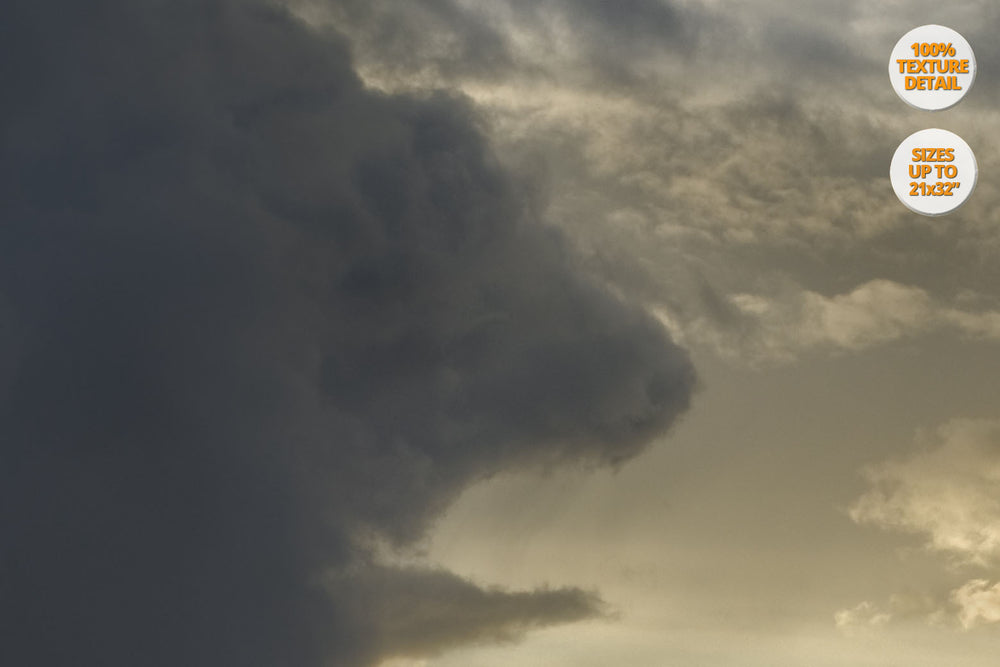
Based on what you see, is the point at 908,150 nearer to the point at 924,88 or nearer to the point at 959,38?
the point at 924,88

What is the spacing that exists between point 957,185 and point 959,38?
18.6 metres

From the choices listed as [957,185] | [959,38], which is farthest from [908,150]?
[959,38]

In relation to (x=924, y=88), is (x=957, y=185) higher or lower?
lower

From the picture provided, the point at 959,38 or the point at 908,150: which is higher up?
the point at 959,38

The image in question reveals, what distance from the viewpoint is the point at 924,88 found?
134 meters

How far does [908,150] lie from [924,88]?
24.0 feet

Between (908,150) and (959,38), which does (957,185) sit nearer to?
(908,150)

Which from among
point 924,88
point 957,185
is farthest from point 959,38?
point 957,185

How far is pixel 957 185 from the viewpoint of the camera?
13488cm

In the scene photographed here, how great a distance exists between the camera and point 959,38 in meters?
138

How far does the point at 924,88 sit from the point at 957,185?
477 inches
